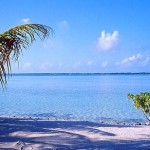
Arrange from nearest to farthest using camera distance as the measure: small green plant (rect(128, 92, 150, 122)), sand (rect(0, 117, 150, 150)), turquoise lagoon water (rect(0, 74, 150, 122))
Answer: sand (rect(0, 117, 150, 150))
small green plant (rect(128, 92, 150, 122))
turquoise lagoon water (rect(0, 74, 150, 122))

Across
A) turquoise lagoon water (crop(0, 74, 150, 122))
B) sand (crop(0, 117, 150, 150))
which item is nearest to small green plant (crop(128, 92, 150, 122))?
sand (crop(0, 117, 150, 150))

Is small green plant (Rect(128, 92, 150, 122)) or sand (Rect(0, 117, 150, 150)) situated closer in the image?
sand (Rect(0, 117, 150, 150))

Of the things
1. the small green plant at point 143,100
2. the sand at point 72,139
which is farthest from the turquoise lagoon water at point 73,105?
the small green plant at point 143,100

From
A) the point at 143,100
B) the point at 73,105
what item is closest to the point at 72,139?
the point at 143,100

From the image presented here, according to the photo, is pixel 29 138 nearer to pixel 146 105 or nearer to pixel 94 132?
pixel 94 132

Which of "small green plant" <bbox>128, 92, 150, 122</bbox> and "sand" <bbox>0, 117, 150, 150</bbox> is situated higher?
"small green plant" <bbox>128, 92, 150, 122</bbox>

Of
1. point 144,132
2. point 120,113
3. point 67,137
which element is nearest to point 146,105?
point 144,132

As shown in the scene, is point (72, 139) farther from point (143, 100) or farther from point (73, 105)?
point (73, 105)

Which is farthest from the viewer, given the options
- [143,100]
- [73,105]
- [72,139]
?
[73,105]

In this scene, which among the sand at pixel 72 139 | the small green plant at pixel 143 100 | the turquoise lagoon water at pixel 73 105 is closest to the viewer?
the sand at pixel 72 139

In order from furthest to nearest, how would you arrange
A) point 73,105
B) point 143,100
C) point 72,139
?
point 73,105, point 143,100, point 72,139

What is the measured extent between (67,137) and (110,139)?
121cm

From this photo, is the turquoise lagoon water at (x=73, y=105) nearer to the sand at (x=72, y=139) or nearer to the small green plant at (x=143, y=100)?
the sand at (x=72, y=139)

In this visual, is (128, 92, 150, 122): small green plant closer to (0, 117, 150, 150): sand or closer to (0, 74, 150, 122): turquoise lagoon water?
(0, 117, 150, 150): sand
